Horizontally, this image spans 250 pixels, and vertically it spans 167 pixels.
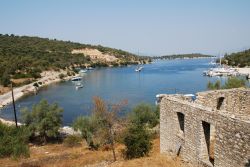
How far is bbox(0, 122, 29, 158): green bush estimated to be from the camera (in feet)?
86.4

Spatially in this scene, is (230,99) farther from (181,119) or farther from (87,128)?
(87,128)

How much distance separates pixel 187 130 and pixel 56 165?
39.6 feet

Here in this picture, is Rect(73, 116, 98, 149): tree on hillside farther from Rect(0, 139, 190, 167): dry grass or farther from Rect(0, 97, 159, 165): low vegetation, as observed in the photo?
Rect(0, 139, 190, 167): dry grass

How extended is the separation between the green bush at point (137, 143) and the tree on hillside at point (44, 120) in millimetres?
18406

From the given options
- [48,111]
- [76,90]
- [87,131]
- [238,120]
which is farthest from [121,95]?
[238,120]

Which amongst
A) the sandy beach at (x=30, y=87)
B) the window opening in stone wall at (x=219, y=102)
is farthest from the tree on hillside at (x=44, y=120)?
the sandy beach at (x=30, y=87)

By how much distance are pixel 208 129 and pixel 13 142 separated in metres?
21.1

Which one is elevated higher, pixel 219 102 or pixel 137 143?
pixel 219 102

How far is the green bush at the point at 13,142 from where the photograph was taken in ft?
86.4

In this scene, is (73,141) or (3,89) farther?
(3,89)

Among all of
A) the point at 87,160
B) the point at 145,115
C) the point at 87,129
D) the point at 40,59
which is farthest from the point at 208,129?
the point at 40,59

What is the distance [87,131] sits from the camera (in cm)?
2981

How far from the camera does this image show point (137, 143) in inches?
691

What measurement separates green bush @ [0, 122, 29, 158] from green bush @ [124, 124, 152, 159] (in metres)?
12.3
